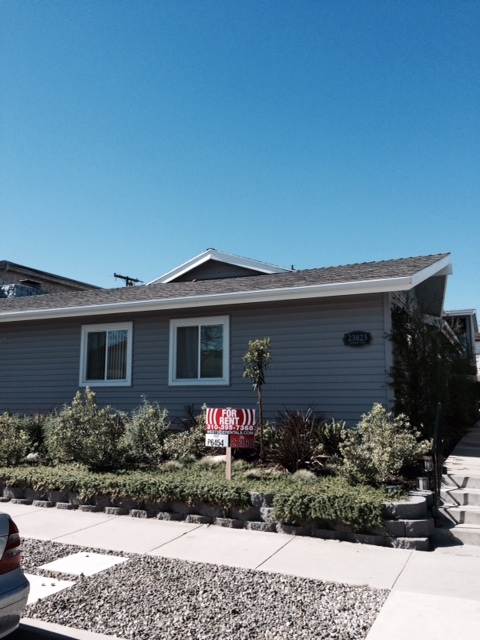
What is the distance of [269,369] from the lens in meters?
10.2

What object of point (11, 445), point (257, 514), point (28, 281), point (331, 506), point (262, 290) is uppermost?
point (28, 281)

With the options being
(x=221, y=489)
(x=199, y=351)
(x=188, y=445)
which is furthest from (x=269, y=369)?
(x=221, y=489)

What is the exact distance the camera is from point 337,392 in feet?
31.3

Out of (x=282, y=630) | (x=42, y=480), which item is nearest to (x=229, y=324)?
(x=42, y=480)

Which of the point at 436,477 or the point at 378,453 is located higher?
the point at 378,453

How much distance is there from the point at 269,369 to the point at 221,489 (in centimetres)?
372

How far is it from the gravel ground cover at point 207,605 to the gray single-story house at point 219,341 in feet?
16.6

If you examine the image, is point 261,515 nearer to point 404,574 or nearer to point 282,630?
point 404,574

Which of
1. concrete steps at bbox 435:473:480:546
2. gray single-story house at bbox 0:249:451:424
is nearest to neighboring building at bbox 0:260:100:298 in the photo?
gray single-story house at bbox 0:249:451:424

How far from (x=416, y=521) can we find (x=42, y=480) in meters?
5.48

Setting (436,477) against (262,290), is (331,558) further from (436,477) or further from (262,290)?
(262,290)

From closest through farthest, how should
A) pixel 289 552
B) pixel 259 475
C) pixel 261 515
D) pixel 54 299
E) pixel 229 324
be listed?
pixel 289 552 < pixel 261 515 < pixel 259 475 < pixel 229 324 < pixel 54 299

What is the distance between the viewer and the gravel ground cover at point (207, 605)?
12.5 ft

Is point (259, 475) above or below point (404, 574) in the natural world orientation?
above
